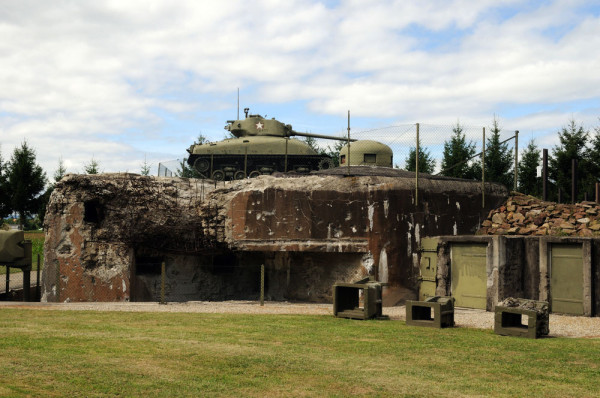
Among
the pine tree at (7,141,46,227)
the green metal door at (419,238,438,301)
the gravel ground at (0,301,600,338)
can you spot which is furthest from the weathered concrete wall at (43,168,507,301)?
the pine tree at (7,141,46,227)

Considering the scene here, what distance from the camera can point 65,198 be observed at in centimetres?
1734

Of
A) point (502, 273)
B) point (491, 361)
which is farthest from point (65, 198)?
point (491, 361)

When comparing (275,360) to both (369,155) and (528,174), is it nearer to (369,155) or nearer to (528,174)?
(369,155)

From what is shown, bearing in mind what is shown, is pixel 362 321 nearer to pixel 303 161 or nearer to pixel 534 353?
pixel 534 353

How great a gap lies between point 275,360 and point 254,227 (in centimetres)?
943

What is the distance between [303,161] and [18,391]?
21505 mm

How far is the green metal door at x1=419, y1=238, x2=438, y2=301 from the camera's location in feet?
54.4

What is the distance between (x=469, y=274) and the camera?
15914 millimetres

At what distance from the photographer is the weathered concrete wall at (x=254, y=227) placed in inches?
671

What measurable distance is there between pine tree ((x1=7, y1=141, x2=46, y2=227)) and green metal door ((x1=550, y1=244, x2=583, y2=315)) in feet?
95.6

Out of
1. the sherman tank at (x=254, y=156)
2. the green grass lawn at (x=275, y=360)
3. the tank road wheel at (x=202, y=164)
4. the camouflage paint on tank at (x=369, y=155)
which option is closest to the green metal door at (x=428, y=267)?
the green grass lawn at (x=275, y=360)

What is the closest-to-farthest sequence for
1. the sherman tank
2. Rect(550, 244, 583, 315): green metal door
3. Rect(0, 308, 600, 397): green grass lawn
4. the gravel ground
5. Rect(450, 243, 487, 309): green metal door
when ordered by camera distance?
1. Rect(0, 308, 600, 397): green grass lawn
2. the gravel ground
3. Rect(550, 244, 583, 315): green metal door
4. Rect(450, 243, 487, 309): green metal door
5. the sherman tank

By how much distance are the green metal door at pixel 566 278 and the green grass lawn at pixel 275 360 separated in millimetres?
4068

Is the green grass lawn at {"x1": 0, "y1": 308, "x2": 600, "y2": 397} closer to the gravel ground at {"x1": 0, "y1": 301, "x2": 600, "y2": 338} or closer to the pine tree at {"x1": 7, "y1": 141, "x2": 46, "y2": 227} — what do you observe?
the gravel ground at {"x1": 0, "y1": 301, "x2": 600, "y2": 338}
